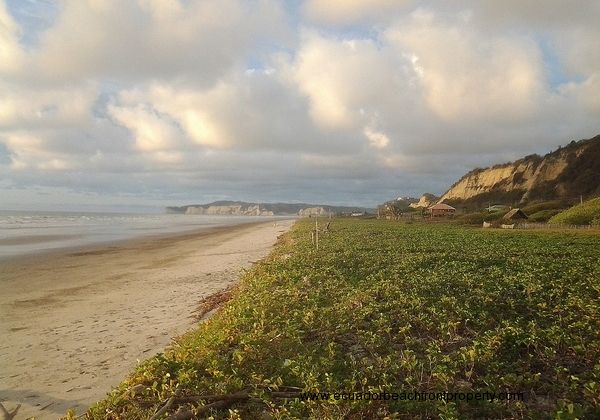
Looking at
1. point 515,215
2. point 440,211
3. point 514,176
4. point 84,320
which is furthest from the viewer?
point 514,176

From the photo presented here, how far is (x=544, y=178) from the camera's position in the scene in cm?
9344

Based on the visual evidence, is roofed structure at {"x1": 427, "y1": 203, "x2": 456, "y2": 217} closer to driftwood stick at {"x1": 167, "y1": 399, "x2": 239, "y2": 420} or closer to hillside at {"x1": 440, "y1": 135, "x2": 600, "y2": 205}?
hillside at {"x1": 440, "y1": 135, "x2": 600, "y2": 205}

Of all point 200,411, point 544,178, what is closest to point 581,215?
point 200,411

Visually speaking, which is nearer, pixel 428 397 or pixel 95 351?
pixel 428 397

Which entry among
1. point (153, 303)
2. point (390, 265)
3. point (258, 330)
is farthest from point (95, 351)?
point (390, 265)

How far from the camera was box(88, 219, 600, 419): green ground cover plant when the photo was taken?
530 cm

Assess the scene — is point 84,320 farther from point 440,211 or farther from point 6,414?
point 440,211

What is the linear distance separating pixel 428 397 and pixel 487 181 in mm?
123623

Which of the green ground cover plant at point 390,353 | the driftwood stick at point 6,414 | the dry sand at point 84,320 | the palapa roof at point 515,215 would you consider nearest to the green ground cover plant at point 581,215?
the palapa roof at point 515,215

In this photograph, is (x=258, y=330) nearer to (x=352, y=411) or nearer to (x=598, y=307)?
(x=352, y=411)

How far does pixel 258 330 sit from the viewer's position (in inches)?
317

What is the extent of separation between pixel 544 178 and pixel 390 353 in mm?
103414

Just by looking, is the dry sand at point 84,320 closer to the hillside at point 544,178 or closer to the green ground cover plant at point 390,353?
the green ground cover plant at point 390,353

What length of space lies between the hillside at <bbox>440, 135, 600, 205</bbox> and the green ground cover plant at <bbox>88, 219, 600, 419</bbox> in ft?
264
